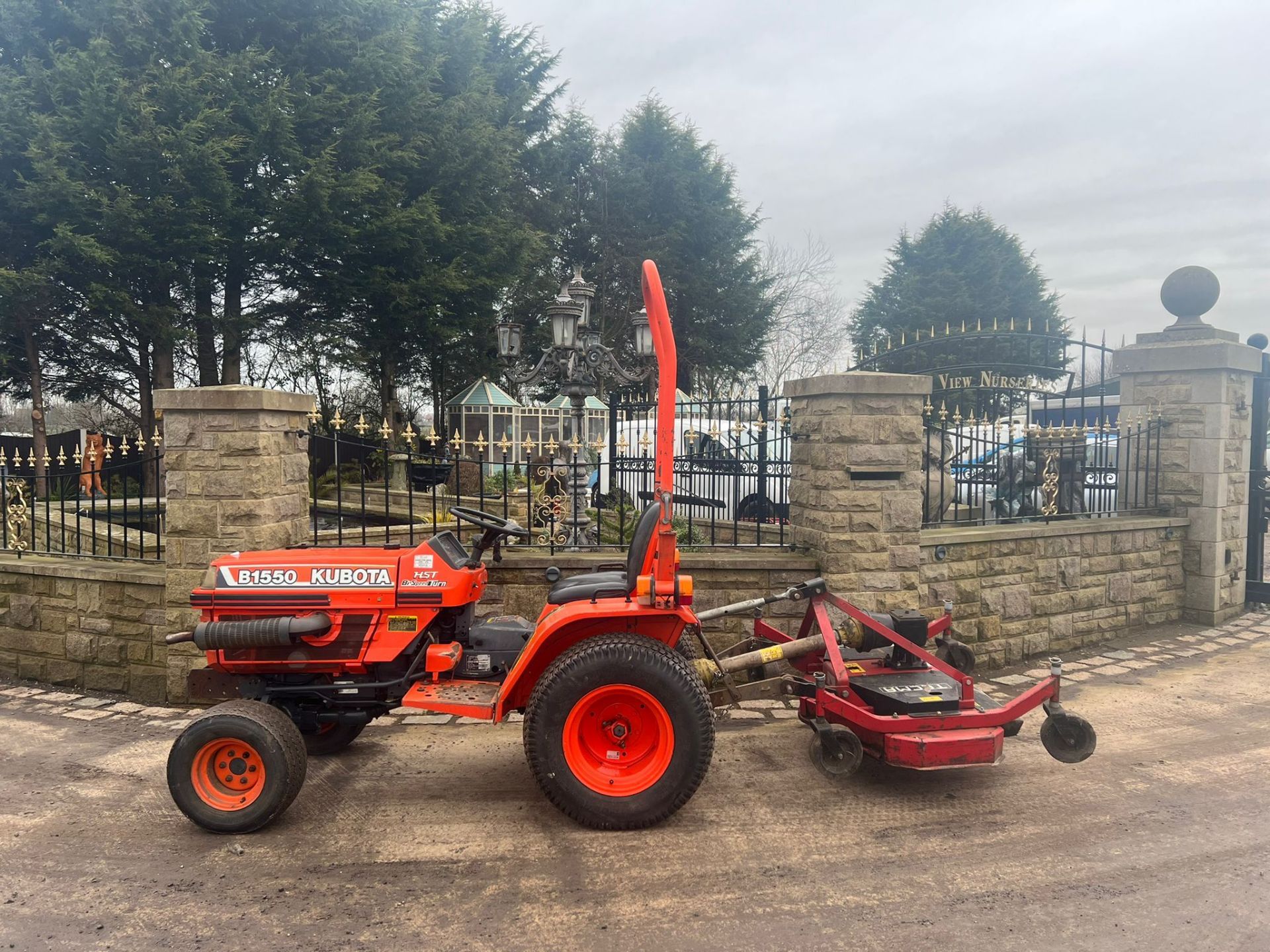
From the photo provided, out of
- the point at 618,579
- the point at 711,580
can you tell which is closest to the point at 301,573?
the point at 618,579

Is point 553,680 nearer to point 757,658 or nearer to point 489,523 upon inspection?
point 489,523

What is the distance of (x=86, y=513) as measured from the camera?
25.9ft

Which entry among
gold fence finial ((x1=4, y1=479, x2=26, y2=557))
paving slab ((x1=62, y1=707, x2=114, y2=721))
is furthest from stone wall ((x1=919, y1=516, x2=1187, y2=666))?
gold fence finial ((x1=4, y1=479, x2=26, y2=557))

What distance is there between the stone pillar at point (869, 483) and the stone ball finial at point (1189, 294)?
3.54 m

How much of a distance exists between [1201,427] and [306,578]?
7.46 meters

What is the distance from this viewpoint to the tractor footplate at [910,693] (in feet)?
12.0

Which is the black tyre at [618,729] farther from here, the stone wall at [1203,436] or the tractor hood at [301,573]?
the stone wall at [1203,436]

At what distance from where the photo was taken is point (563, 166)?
70.1ft

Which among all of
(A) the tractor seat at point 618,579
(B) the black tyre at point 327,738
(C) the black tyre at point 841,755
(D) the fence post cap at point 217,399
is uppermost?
(D) the fence post cap at point 217,399

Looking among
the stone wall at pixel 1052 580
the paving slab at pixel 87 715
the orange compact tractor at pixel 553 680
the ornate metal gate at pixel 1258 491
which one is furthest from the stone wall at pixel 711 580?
the ornate metal gate at pixel 1258 491

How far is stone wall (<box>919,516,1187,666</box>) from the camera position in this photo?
A: 576cm

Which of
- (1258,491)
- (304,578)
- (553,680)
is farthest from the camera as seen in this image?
(1258,491)

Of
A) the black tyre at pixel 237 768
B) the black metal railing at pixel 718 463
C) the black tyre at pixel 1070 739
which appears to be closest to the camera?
the black tyre at pixel 237 768

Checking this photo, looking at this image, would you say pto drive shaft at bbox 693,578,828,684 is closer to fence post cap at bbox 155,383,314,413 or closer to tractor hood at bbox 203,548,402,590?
tractor hood at bbox 203,548,402,590
